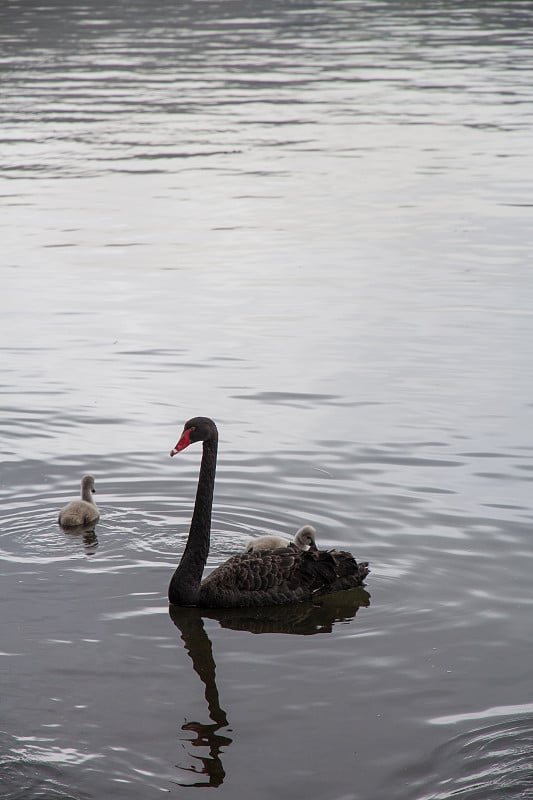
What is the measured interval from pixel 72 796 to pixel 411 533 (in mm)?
3239

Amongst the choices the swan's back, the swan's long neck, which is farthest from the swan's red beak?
the swan's back

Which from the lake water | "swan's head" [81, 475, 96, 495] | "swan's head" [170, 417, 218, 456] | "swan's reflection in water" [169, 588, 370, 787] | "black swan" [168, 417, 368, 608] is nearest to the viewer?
the lake water

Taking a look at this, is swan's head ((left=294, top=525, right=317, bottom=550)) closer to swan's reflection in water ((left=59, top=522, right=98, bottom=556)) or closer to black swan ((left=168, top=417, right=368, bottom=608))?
black swan ((left=168, top=417, right=368, bottom=608))

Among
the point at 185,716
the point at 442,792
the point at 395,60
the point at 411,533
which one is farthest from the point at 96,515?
the point at 395,60

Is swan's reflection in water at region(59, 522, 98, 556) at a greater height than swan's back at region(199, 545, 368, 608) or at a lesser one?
lesser

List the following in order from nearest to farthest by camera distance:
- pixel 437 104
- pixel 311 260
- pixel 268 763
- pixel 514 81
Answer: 1. pixel 268 763
2. pixel 311 260
3. pixel 437 104
4. pixel 514 81

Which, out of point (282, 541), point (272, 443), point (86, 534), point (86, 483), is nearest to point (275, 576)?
point (282, 541)

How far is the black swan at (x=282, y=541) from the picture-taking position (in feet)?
22.9

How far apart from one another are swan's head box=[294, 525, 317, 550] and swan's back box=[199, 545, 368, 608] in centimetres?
30

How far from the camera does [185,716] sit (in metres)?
5.46

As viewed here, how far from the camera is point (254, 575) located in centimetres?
659

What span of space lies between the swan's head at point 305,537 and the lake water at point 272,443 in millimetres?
344

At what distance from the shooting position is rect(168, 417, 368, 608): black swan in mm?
6590

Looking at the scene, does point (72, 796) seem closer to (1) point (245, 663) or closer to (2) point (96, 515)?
(1) point (245, 663)
